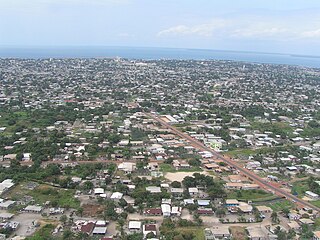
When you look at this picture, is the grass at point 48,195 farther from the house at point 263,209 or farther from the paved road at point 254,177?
the paved road at point 254,177

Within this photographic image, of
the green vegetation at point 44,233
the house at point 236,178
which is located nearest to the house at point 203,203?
the house at point 236,178

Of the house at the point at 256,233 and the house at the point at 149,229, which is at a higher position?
the house at the point at 149,229

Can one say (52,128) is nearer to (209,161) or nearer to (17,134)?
(17,134)

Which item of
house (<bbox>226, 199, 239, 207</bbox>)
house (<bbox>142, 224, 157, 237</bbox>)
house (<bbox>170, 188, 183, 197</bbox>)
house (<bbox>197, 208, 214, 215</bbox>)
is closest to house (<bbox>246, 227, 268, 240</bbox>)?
house (<bbox>197, 208, 214, 215</bbox>)

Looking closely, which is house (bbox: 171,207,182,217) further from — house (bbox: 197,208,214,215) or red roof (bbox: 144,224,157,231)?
red roof (bbox: 144,224,157,231)

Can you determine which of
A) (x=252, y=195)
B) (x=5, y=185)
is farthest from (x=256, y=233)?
(x=5, y=185)
